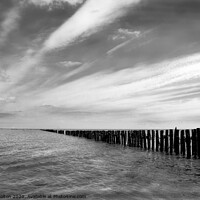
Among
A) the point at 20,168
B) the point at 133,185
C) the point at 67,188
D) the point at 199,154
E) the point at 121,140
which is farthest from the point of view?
the point at 121,140

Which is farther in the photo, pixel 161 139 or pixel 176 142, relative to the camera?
pixel 161 139

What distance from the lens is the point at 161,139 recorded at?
21219 mm

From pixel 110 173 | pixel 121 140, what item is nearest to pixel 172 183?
pixel 110 173

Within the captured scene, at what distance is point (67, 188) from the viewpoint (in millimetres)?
8727

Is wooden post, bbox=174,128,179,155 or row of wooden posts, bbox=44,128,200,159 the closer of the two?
row of wooden posts, bbox=44,128,200,159

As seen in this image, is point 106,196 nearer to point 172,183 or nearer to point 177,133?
point 172,183

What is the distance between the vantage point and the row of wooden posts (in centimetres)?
1755

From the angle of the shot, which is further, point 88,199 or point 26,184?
point 26,184

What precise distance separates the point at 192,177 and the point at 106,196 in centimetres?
526

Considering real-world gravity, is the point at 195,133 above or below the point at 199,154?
above

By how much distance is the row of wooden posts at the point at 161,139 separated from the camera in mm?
17547

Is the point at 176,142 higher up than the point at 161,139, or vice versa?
the point at 161,139

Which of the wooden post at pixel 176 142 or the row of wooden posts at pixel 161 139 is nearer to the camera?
the row of wooden posts at pixel 161 139

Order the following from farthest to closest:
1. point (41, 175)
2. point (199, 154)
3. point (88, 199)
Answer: point (199, 154), point (41, 175), point (88, 199)
